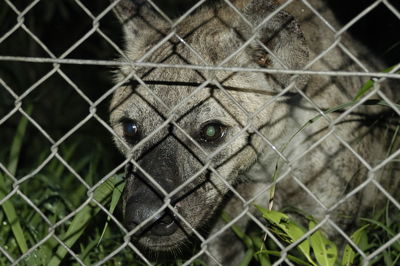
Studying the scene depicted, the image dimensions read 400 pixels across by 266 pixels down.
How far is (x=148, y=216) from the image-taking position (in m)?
2.50

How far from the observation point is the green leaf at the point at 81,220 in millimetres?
2758

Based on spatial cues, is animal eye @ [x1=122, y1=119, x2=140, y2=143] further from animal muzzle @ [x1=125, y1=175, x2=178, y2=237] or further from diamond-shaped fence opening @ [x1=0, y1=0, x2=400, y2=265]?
animal muzzle @ [x1=125, y1=175, x2=178, y2=237]

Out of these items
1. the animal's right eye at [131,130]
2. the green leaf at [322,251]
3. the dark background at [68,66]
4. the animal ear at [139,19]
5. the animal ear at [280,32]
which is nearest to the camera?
the green leaf at [322,251]

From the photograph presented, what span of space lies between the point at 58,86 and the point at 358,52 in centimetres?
316

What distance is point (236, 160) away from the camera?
3.06 meters

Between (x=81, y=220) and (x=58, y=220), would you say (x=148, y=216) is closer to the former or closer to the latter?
(x=81, y=220)

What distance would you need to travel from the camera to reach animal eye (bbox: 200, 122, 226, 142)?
292cm

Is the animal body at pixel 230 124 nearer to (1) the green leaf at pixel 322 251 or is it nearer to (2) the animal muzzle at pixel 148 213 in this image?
(2) the animal muzzle at pixel 148 213

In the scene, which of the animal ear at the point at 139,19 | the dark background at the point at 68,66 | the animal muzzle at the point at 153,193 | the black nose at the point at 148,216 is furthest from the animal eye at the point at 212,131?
the dark background at the point at 68,66

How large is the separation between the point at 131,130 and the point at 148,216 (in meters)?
0.72

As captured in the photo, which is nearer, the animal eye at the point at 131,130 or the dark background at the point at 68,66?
the animal eye at the point at 131,130

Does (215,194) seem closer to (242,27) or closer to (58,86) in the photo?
(242,27)

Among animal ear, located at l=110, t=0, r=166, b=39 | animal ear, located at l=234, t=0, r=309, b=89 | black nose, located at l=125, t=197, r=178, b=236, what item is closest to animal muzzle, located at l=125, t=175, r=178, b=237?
black nose, located at l=125, t=197, r=178, b=236

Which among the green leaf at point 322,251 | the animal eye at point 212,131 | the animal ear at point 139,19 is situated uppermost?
the animal ear at point 139,19
